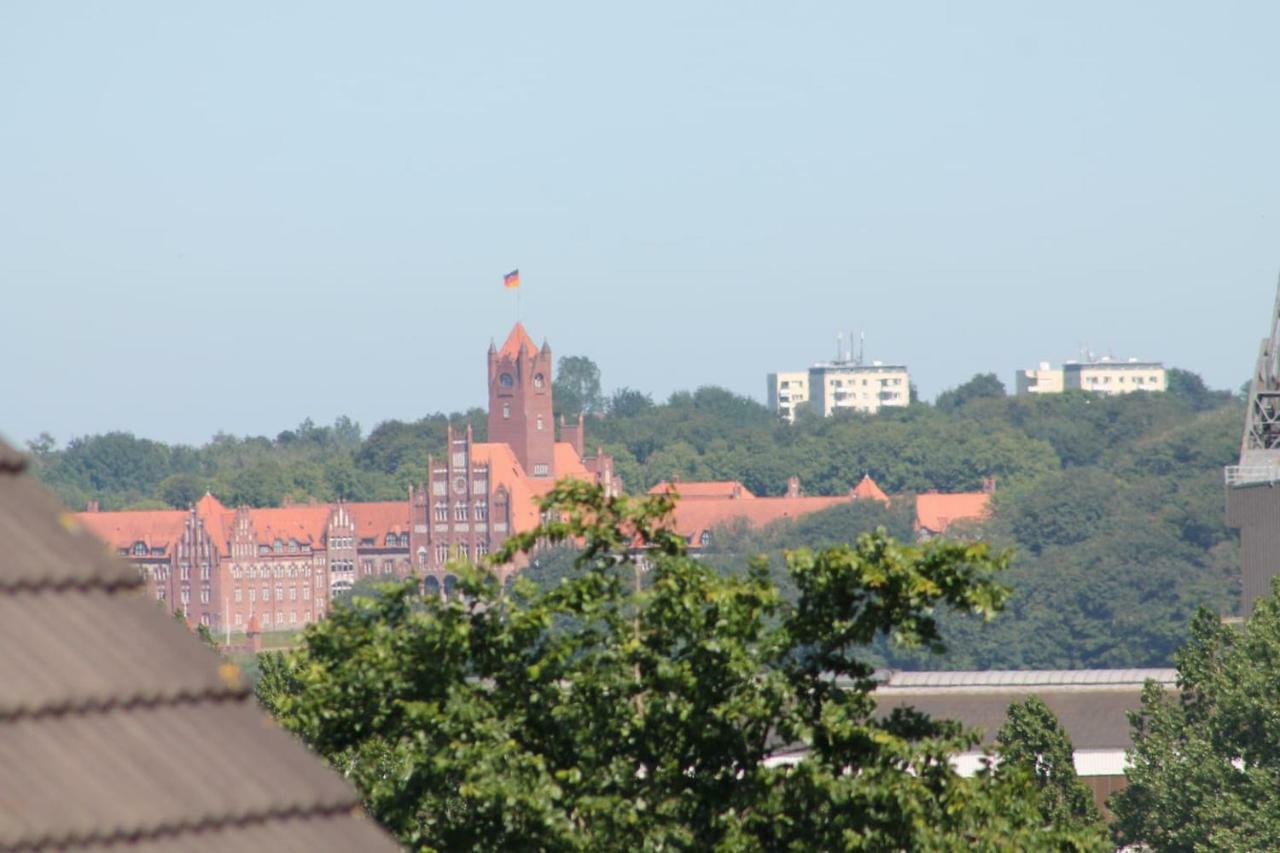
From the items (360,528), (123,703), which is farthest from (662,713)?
(360,528)

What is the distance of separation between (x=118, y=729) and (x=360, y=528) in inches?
7551

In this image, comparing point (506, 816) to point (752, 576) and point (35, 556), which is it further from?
point (35, 556)

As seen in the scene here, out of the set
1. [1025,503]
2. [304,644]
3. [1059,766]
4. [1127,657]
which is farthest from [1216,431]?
[304,644]

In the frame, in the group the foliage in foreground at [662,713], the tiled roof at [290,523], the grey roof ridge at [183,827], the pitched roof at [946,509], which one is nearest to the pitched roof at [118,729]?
the grey roof ridge at [183,827]

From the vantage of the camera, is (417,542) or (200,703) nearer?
(200,703)

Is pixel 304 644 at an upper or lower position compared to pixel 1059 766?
upper

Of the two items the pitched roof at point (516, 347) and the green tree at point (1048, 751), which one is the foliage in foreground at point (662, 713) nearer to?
the green tree at point (1048, 751)

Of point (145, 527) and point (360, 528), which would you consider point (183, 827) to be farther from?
point (360, 528)

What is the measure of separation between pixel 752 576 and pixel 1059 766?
3237cm

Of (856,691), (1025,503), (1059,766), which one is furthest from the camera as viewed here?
(1025,503)

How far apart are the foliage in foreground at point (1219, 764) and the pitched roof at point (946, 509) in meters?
141

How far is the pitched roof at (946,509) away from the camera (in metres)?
191

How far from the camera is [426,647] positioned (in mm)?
14516

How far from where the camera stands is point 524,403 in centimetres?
19500
